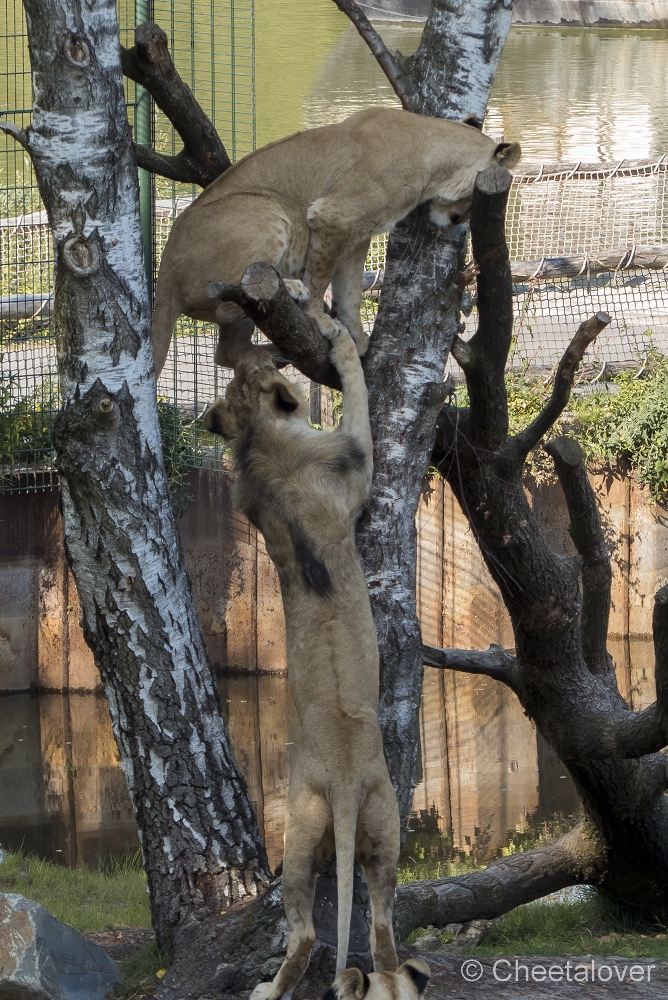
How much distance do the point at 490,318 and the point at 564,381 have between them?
23.1 inches

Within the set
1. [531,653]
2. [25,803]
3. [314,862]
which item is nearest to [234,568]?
[25,803]

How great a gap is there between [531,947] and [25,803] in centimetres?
563

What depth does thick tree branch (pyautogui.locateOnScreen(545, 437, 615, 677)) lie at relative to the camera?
228 inches

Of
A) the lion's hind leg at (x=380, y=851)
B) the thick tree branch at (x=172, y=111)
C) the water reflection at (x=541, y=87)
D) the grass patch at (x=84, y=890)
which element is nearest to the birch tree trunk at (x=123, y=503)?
the thick tree branch at (x=172, y=111)

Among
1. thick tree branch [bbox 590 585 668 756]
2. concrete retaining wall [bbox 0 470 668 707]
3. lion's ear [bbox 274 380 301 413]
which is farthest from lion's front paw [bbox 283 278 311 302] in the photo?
concrete retaining wall [bbox 0 470 668 707]

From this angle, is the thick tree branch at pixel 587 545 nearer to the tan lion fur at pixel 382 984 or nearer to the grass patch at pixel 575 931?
the grass patch at pixel 575 931

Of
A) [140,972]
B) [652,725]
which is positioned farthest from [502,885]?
[140,972]

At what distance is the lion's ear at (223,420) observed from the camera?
477 cm

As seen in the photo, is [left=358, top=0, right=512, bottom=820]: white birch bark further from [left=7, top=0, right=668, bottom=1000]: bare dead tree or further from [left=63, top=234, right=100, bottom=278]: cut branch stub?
[left=63, top=234, right=100, bottom=278]: cut branch stub

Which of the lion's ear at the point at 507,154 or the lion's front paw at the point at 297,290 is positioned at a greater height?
the lion's ear at the point at 507,154

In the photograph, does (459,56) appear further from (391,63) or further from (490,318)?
(490,318)

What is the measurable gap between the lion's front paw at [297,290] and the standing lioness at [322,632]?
0.38 m

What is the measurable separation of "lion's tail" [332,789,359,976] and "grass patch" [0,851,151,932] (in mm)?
2678

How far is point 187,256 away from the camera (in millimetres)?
5309
